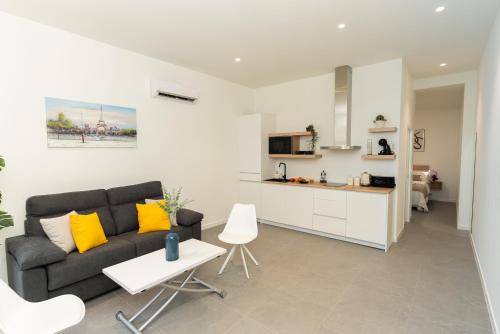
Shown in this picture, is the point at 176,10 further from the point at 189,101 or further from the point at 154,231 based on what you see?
the point at 154,231

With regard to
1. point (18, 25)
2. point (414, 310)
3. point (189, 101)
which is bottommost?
point (414, 310)

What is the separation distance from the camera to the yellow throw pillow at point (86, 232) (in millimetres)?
2639

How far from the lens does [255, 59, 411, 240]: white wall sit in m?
4.17

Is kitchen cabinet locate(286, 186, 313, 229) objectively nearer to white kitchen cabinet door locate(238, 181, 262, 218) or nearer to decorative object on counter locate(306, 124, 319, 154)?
white kitchen cabinet door locate(238, 181, 262, 218)

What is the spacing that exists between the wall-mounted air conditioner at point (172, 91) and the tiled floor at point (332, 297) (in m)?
2.67

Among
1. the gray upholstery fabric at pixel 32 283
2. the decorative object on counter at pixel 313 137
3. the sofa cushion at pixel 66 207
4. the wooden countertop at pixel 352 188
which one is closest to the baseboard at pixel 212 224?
the wooden countertop at pixel 352 188

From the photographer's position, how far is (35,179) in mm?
2893

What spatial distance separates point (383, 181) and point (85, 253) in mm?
4227

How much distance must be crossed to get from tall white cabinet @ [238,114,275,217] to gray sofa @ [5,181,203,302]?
77.9 inches

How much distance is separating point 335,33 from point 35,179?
3.91 metres

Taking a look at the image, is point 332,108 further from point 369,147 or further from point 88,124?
point 88,124

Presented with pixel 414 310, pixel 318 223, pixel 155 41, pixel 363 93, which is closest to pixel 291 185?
pixel 318 223

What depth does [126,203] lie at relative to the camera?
135 inches

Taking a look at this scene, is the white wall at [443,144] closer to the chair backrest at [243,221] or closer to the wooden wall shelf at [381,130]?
the wooden wall shelf at [381,130]
